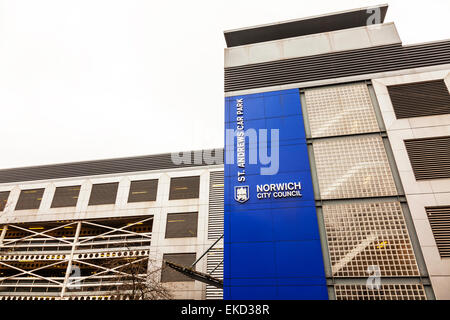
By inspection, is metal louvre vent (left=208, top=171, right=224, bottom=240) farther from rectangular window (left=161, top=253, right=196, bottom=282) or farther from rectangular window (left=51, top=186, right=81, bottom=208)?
rectangular window (left=51, top=186, right=81, bottom=208)

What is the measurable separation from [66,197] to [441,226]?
37126mm

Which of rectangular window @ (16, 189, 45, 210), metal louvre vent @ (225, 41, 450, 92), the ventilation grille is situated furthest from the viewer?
rectangular window @ (16, 189, 45, 210)

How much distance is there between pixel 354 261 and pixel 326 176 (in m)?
4.86

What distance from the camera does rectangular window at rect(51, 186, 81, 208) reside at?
3366 cm

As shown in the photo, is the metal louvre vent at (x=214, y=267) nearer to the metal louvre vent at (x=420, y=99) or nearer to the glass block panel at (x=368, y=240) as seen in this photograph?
the glass block panel at (x=368, y=240)

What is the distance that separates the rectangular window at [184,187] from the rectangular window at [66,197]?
1244cm

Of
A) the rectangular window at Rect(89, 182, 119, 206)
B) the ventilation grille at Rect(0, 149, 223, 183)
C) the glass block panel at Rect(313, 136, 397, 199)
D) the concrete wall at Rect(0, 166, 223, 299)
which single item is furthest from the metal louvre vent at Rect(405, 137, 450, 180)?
the rectangular window at Rect(89, 182, 119, 206)

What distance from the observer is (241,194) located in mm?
16609

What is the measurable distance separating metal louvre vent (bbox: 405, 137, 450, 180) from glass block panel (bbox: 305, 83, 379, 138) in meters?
2.41

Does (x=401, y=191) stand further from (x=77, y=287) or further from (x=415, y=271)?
(x=77, y=287)

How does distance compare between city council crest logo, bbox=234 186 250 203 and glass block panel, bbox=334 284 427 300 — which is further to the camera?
city council crest logo, bbox=234 186 250 203

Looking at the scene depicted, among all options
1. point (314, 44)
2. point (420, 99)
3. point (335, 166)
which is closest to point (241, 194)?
point (335, 166)

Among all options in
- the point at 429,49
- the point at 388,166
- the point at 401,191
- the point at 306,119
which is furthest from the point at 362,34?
the point at 401,191

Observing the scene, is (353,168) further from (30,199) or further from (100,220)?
(30,199)
